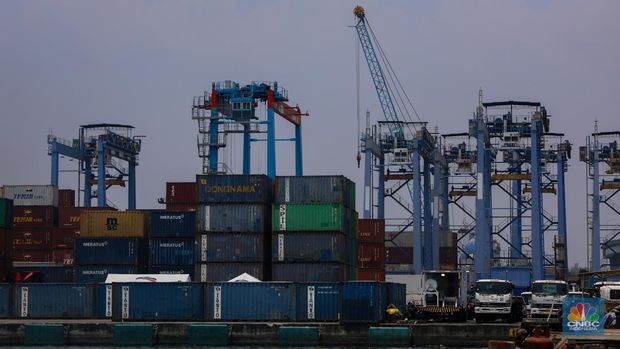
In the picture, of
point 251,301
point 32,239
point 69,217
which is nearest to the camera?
point 251,301

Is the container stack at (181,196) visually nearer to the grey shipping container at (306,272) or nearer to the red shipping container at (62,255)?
the grey shipping container at (306,272)

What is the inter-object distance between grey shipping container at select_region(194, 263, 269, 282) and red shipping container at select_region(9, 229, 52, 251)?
32.1 m

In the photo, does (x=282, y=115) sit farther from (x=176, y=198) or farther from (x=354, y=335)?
(x=354, y=335)

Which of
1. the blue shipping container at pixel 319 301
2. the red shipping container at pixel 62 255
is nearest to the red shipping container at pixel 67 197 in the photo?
the red shipping container at pixel 62 255

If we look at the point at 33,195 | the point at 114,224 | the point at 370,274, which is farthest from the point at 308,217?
the point at 33,195

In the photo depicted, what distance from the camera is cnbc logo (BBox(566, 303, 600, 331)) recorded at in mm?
33844

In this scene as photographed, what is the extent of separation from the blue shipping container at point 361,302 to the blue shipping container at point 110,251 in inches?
754

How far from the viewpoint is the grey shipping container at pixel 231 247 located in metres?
71.3

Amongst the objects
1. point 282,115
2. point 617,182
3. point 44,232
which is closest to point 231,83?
point 282,115

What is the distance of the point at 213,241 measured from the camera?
71375mm

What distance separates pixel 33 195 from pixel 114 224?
33013 mm

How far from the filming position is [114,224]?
77.0 metres

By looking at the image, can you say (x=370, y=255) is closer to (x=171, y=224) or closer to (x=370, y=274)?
(x=370, y=274)

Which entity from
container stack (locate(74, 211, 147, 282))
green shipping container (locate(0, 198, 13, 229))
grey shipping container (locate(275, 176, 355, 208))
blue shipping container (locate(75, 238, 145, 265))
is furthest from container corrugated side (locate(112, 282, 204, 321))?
green shipping container (locate(0, 198, 13, 229))
